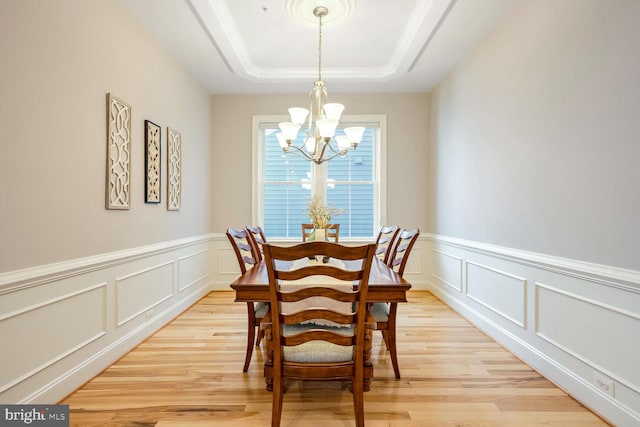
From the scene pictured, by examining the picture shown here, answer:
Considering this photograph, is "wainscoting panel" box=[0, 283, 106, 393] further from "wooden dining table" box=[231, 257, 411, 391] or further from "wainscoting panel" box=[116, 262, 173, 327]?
"wooden dining table" box=[231, 257, 411, 391]

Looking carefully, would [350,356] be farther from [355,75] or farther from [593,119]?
[355,75]

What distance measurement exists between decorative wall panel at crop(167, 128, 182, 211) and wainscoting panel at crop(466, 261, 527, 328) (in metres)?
3.14

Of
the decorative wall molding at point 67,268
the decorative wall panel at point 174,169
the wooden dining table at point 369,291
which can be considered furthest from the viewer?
the decorative wall panel at point 174,169

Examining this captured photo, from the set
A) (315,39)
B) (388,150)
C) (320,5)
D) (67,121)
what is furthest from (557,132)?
(67,121)

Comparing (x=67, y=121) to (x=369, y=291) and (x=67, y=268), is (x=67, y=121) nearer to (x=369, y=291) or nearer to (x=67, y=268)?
(x=67, y=268)

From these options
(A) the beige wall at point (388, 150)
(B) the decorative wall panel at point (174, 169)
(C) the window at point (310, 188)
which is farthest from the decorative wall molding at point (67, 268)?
(C) the window at point (310, 188)

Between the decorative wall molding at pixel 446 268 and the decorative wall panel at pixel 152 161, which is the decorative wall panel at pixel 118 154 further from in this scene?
the decorative wall molding at pixel 446 268

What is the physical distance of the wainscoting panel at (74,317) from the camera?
1.67 meters

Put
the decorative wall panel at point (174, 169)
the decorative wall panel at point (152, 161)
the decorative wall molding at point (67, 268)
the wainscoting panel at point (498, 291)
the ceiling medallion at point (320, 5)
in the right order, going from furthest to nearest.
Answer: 1. the decorative wall panel at point (174, 169)
2. the decorative wall panel at point (152, 161)
3. the ceiling medallion at point (320, 5)
4. the wainscoting panel at point (498, 291)
5. the decorative wall molding at point (67, 268)

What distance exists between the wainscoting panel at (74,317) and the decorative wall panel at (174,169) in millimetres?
485

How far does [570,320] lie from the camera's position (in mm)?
2043

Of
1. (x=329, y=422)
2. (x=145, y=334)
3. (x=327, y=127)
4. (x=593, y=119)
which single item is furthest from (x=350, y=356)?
(x=145, y=334)

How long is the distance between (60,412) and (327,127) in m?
2.35

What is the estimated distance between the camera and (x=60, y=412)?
5.90ft
